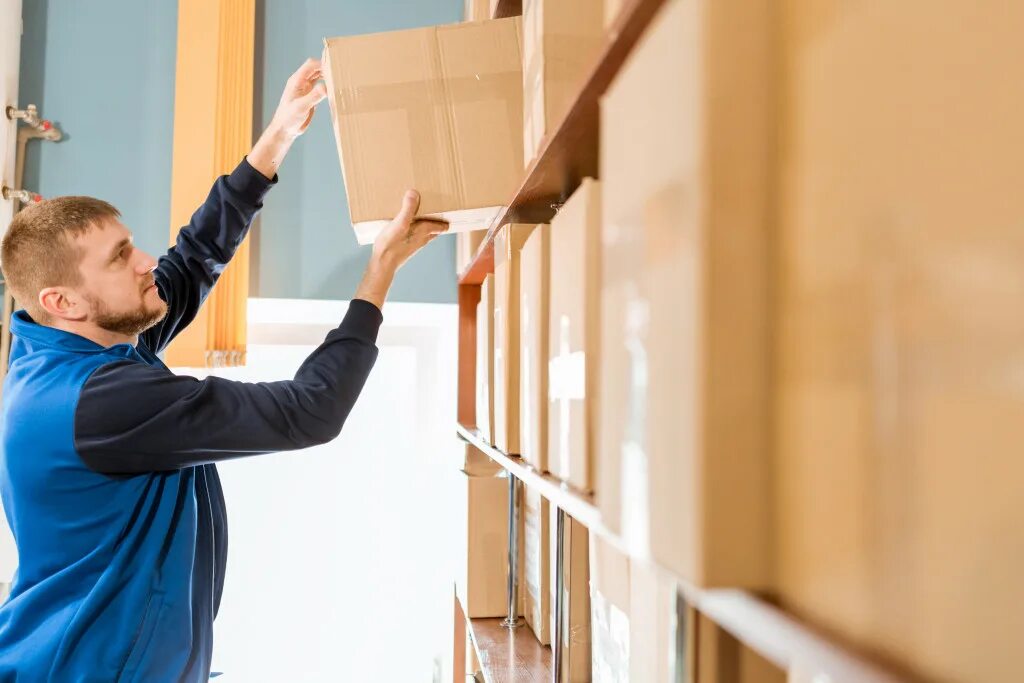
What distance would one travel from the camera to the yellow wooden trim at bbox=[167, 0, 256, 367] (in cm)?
228

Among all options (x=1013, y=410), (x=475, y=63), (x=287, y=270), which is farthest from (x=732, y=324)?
(x=287, y=270)

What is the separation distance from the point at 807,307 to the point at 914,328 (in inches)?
3.5

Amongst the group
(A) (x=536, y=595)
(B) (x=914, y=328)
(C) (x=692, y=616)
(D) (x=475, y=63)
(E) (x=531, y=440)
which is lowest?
(A) (x=536, y=595)

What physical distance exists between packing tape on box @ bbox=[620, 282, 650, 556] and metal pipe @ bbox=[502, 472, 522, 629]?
47.9 inches

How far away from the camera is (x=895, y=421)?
1.23 feet


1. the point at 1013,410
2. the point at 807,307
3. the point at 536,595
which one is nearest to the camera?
the point at 1013,410

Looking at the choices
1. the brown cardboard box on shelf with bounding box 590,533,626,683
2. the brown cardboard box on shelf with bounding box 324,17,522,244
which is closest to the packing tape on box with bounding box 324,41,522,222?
the brown cardboard box on shelf with bounding box 324,17,522,244

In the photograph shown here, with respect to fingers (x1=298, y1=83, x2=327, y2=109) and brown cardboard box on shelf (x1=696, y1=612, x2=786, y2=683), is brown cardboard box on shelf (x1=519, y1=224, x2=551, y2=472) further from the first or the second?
fingers (x1=298, y1=83, x2=327, y2=109)

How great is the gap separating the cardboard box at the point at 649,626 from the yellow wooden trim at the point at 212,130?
182cm

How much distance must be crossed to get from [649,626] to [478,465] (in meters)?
1.25

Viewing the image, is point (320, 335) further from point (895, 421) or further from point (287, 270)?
point (895, 421)

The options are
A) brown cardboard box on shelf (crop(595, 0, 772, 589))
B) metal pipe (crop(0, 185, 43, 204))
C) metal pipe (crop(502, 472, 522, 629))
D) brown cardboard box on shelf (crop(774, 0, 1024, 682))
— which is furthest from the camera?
metal pipe (crop(0, 185, 43, 204))

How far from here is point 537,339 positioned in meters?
1.01

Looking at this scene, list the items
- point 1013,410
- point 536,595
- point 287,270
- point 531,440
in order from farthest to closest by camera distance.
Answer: point 287,270 → point 536,595 → point 531,440 → point 1013,410
